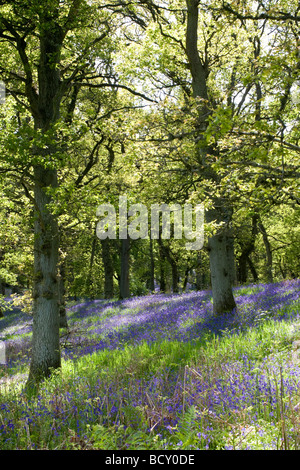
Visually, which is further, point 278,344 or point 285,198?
point 285,198

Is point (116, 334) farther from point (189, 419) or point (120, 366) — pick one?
point (189, 419)

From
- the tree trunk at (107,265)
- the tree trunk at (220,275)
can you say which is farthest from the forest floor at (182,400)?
the tree trunk at (107,265)

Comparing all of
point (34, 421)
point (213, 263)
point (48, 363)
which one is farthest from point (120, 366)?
point (213, 263)

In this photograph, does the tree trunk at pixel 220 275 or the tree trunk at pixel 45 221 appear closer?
the tree trunk at pixel 45 221

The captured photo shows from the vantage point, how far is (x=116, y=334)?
11.5m

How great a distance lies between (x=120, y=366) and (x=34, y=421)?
9.03ft

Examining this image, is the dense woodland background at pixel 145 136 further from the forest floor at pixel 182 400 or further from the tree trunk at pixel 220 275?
the forest floor at pixel 182 400
